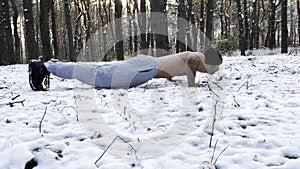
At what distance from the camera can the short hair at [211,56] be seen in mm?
5563

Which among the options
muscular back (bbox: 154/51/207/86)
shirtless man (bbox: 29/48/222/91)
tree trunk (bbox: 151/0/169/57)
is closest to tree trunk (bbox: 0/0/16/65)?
tree trunk (bbox: 151/0/169/57)

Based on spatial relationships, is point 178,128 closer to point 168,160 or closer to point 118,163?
point 168,160

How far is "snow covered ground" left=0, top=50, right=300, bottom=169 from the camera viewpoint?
2471 millimetres

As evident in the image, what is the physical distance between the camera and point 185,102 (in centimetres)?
436

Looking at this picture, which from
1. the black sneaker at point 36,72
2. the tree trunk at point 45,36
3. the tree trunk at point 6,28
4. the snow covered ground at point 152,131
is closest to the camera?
the snow covered ground at point 152,131

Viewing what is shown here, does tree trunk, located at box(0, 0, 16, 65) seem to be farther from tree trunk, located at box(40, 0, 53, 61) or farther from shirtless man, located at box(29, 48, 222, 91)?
shirtless man, located at box(29, 48, 222, 91)

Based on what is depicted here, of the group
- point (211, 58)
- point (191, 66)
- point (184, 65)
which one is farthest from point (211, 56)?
point (184, 65)

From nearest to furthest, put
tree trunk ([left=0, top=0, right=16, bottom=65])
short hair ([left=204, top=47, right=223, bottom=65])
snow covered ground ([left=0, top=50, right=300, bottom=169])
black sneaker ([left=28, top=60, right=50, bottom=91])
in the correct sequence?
snow covered ground ([left=0, top=50, right=300, bottom=169])
black sneaker ([left=28, top=60, right=50, bottom=91])
short hair ([left=204, top=47, right=223, bottom=65])
tree trunk ([left=0, top=0, right=16, bottom=65])

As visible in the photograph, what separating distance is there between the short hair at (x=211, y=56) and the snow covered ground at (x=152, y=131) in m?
0.89

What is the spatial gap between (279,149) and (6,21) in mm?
16411

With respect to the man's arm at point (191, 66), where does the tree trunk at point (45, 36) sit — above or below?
above

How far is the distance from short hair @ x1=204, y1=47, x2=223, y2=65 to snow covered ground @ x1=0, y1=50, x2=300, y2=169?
2.93 ft

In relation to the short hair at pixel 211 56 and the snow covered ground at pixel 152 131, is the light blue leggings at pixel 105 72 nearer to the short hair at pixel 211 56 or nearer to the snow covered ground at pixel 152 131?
the snow covered ground at pixel 152 131

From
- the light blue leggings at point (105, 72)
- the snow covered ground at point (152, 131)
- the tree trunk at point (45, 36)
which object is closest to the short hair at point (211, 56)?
the snow covered ground at point (152, 131)
